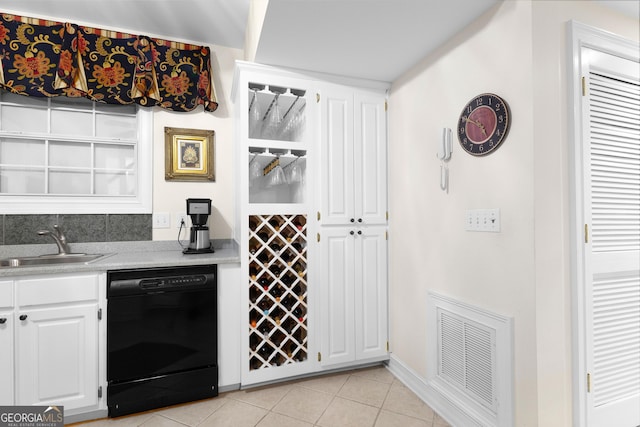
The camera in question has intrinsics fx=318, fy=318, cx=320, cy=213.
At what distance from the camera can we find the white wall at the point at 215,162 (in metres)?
2.53

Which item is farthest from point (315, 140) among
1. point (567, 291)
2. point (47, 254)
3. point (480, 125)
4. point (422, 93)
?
point (47, 254)

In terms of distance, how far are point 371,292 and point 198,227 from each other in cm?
137

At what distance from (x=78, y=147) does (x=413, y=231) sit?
8.44 ft

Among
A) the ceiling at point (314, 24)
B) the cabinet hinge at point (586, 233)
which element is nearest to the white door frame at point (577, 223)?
the cabinet hinge at point (586, 233)

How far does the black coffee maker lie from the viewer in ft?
7.46

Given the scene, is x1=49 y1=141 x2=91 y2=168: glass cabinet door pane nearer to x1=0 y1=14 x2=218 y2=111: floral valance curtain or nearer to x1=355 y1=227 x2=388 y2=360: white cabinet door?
x1=0 y1=14 x2=218 y2=111: floral valance curtain

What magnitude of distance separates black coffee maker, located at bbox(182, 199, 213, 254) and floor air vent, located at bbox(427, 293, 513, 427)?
159cm

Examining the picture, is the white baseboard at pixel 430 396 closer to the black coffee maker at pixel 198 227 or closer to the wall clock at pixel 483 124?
the wall clock at pixel 483 124

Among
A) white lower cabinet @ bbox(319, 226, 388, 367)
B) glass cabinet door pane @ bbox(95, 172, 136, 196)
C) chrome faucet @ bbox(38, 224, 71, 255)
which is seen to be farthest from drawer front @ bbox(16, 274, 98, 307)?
white lower cabinet @ bbox(319, 226, 388, 367)

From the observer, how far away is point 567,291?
148 centimetres

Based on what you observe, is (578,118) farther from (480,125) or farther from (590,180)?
(480,125)

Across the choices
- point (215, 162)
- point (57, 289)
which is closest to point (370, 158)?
point (215, 162)

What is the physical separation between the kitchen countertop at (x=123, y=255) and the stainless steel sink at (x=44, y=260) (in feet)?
0.20

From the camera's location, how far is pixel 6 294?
5.60 ft
